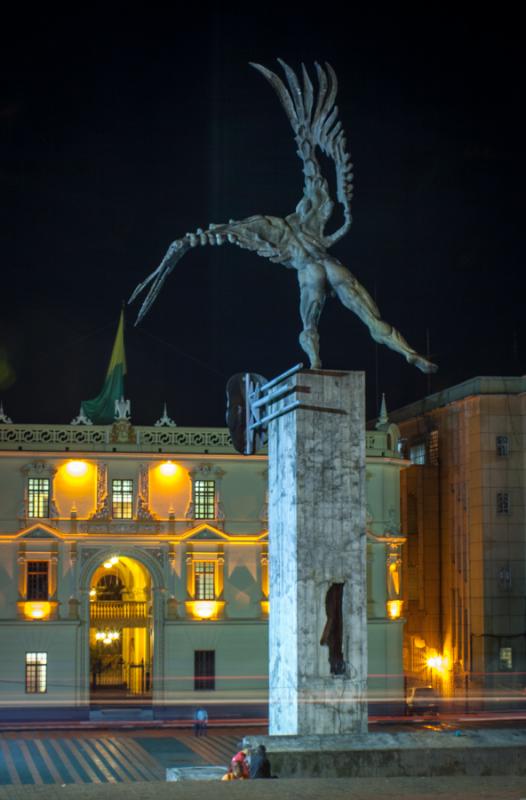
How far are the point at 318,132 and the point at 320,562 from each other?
31.6 feet

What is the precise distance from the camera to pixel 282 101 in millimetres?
31078

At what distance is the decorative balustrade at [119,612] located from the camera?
61375mm

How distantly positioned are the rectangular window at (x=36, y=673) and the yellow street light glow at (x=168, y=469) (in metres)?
9.52

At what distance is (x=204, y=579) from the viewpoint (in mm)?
61406

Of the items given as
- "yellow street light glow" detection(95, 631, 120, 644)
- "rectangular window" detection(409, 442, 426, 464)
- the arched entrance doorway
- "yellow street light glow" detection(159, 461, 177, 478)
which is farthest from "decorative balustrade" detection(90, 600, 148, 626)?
"rectangular window" detection(409, 442, 426, 464)

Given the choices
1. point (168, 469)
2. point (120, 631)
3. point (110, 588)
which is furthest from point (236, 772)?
point (110, 588)

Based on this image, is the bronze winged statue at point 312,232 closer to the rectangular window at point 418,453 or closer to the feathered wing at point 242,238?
the feathered wing at point 242,238

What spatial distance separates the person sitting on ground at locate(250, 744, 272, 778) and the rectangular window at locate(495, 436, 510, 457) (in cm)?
4214

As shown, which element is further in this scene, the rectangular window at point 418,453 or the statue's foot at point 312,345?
the rectangular window at point 418,453

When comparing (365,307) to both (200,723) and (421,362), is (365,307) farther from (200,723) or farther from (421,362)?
(200,723)

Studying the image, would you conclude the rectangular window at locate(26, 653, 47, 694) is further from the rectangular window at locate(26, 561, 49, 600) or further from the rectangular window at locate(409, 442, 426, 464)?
the rectangular window at locate(409, 442, 426, 464)

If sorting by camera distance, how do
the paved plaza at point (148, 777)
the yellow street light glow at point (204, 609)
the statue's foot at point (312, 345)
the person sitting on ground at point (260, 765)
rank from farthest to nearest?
the yellow street light glow at point (204, 609), the statue's foot at point (312, 345), the person sitting on ground at point (260, 765), the paved plaza at point (148, 777)

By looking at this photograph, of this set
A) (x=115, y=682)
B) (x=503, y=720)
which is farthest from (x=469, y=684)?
(x=115, y=682)

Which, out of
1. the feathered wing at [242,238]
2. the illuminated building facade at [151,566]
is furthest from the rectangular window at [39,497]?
the feathered wing at [242,238]
